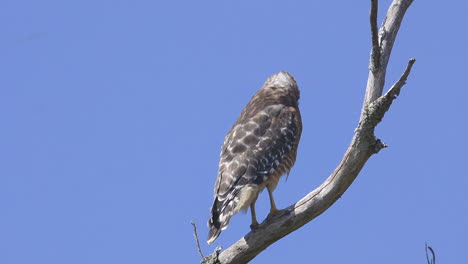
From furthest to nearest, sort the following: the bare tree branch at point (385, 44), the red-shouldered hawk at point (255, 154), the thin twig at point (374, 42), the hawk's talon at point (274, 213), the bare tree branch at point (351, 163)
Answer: the red-shouldered hawk at point (255, 154) < the hawk's talon at point (274, 213) < the bare tree branch at point (385, 44) < the bare tree branch at point (351, 163) < the thin twig at point (374, 42)

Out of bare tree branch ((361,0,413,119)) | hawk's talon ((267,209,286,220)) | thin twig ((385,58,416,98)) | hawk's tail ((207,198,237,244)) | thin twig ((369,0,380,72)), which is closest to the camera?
thin twig ((385,58,416,98))

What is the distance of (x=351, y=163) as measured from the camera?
552 cm

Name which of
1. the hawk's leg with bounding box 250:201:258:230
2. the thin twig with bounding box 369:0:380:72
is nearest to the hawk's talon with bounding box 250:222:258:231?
the hawk's leg with bounding box 250:201:258:230

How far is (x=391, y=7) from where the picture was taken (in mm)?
5648

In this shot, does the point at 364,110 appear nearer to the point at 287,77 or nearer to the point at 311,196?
the point at 311,196

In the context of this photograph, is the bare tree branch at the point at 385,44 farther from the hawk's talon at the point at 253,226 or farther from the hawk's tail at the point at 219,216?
the hawk's tail at the point at 219,216

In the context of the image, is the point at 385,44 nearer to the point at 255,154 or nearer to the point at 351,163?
the point at 351,163

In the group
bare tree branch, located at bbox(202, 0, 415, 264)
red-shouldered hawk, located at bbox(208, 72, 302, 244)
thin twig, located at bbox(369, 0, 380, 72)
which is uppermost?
red-shouldered hawk, located at bbox(208, 72, 302, 244)

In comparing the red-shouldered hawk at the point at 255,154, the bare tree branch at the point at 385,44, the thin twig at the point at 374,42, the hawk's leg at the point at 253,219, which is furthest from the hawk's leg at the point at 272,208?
the thin twig at the point at 374,42

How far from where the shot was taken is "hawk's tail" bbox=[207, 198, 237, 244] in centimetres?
623

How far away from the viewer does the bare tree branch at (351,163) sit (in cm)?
528

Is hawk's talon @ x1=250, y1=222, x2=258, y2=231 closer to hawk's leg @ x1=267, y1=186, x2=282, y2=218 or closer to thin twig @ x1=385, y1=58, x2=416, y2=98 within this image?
hawk's leg @ x1=267, y1=186, x2=282, y2=218

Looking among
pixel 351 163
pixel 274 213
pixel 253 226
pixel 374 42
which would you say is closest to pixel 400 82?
pixel 374 42

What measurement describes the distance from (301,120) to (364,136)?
2.16m
